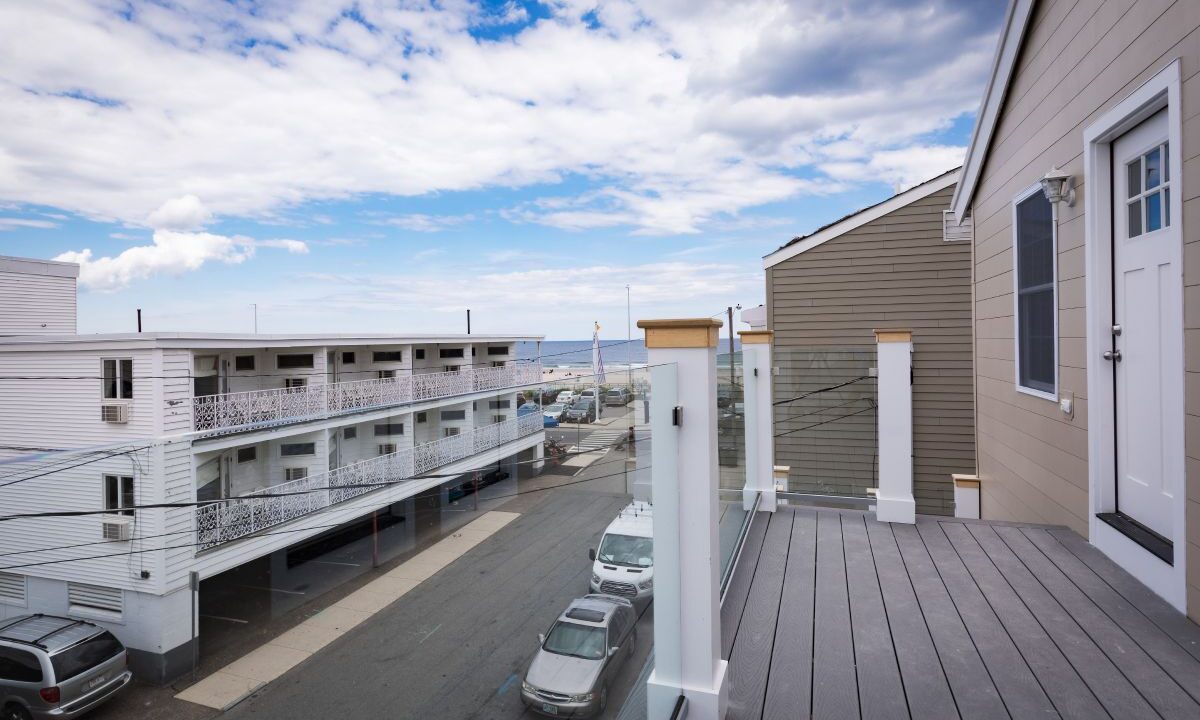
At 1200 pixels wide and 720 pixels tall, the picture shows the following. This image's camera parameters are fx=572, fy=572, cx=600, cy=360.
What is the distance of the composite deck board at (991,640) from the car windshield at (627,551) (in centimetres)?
114

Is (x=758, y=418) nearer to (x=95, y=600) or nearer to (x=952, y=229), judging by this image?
(x=95, y=600)

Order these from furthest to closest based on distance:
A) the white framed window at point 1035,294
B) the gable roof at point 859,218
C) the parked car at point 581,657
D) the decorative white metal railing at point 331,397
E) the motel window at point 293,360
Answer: the motel window at point 293,360 → the gable roof at point 859,218 → the decorative white metal railing at point 331,397 → the white framed window at point 1035,294 → the parked car at point 581,657

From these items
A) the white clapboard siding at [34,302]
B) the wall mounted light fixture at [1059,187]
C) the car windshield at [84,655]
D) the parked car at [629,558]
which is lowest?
the car windshield at [84,655]

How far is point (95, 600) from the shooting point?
2035 millimetres

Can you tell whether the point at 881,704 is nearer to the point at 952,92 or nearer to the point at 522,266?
the point at 952,92

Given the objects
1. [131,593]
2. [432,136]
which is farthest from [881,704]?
[432,136]

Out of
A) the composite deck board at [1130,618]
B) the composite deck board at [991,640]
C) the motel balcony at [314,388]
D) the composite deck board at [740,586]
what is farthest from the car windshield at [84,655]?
the composite deck board at [1130,618]

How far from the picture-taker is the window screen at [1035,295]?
358 cm

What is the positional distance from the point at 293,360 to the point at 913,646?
8377 mm

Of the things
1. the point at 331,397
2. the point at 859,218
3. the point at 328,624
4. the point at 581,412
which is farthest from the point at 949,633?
the point at 859,218

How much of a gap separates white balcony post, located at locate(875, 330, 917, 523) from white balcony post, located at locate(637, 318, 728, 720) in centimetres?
217

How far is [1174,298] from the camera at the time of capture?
2.24 metres

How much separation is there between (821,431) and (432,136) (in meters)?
11.2

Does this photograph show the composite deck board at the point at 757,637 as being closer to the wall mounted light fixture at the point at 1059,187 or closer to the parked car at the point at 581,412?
the parked car at the point at 581,412
